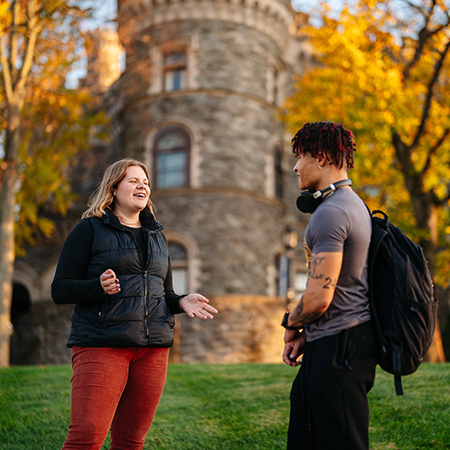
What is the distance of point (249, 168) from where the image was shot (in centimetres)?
1705

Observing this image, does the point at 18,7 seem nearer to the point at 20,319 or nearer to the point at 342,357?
the point at 20,319

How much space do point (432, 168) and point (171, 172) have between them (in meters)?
7.07

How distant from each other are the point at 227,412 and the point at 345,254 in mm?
3572

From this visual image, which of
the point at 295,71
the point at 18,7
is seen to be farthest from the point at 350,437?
the point at 295,71

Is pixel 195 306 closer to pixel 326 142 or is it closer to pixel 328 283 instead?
pixel 328 283

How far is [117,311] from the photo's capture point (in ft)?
9.79

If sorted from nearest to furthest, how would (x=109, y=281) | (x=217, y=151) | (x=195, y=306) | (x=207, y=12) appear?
(x=109, y=281) < (x=195, y=306) < (x=217, y=151) < (x=207, y=12)

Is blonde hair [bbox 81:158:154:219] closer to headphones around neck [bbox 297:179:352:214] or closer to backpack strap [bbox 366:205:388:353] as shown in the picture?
headphones around neck [bbox 297:179:352:214]

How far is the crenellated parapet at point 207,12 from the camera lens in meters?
17.6

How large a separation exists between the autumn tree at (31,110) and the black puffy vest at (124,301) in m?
9.39

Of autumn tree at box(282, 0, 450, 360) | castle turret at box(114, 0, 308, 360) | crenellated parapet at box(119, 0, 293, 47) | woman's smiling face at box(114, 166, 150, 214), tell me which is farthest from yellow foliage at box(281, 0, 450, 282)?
woman's smiling face at box(114, 166, 150, 214)

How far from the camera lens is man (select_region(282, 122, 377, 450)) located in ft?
8.07

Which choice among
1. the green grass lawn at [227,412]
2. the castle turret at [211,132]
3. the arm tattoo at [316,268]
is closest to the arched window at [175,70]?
the castle turret at [211,132]

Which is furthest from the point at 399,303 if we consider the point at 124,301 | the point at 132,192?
the point at 132,192
